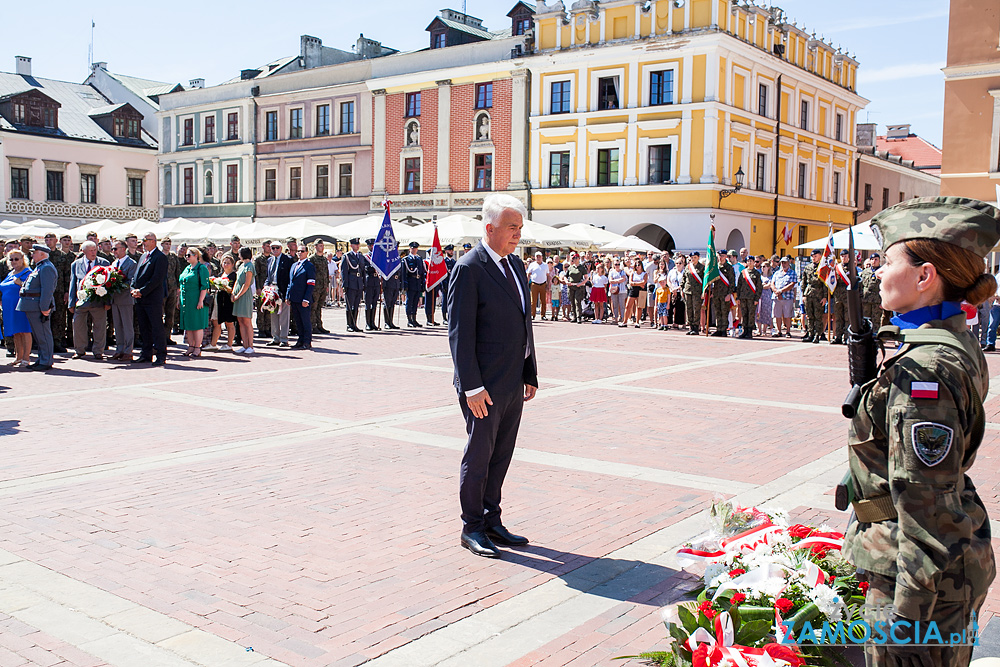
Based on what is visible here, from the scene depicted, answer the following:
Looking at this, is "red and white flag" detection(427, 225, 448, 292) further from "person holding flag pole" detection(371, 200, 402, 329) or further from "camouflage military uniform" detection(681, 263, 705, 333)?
"camouflage military uniform" detection(681, 263, 705, 333)

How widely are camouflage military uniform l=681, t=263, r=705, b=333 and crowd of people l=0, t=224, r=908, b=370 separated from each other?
0.03 meters

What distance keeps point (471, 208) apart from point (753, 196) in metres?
12.5

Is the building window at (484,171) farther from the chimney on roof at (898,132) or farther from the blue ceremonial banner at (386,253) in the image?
the chimney on roof at (898,132)

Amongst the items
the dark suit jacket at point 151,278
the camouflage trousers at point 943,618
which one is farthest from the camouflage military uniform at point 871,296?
the camouflage trousers at point 943,618

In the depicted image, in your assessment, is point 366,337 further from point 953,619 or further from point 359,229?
point 953,619

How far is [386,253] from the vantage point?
21.2 m

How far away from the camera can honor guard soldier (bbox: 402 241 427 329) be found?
23.0 meters

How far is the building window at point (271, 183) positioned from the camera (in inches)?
1920

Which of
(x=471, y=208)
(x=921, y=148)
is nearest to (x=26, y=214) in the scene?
(x=471, y=208)

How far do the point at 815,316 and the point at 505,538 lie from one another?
15935 millimetres

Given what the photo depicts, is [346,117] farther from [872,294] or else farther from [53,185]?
[872,294]

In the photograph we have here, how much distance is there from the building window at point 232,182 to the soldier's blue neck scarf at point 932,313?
5101 cm

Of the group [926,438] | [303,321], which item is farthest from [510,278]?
[303,321]

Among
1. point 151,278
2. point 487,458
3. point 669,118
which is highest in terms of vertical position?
point 669,118
